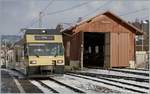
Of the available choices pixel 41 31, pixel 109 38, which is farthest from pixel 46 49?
pixel 109 38

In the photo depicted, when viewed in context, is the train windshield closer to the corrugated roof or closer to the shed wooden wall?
the corrugated roof

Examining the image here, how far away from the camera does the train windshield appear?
26031 millimetres

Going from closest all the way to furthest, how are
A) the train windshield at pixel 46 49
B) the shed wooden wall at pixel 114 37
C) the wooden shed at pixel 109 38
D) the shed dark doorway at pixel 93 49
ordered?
the train windshield at pixel 46 49 < the wooden shed at pixel 109 38 < the shed wooden wall at pixel 114 37 < the shed dark doorway at pixel 93 49

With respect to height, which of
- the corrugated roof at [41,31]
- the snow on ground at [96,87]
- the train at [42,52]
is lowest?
the snow on ground at [96,87]

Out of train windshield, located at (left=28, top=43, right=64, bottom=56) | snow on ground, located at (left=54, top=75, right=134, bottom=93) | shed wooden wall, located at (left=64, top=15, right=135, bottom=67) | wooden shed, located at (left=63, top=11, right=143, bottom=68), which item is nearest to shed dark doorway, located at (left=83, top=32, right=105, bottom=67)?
wooden shed, located at (left=63, top=11, right=143, bottom=68)

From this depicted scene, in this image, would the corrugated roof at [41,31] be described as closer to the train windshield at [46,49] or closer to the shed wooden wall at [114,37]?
the train windshield at [46,49]

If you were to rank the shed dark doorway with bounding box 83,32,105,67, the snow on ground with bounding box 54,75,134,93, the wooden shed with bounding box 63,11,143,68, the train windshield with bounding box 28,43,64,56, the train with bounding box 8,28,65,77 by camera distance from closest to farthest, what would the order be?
the snow on ground with bounding box 54,75,134,93 → the train with bounding box 8,28,65,77 → the train windshield with bounding box 28,43,64,56 → the wooden shed with bounding box 63,11,143,68 → the shed dark doorway with bounding box 83,32,105,67

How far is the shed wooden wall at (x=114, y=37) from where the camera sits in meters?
40.3

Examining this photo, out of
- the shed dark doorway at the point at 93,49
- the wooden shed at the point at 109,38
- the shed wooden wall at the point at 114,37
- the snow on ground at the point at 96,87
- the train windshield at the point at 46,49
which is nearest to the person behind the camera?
the snow on ground at the point at 96,87

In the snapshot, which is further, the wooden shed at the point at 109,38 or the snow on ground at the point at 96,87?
the wooden shed at the point at 109,38

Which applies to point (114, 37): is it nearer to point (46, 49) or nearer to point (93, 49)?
point (93, 49)

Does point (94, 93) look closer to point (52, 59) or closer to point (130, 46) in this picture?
point (52, 59)

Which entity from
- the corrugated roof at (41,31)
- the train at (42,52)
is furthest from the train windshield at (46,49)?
the corrugated roof at (41,31)

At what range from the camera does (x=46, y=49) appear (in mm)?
26219
